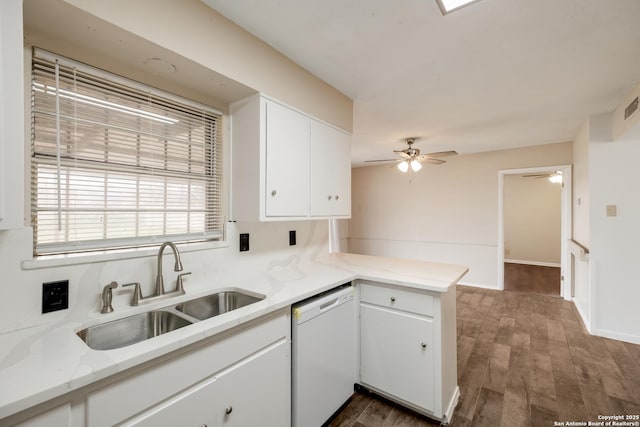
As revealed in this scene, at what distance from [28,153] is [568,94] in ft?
12.5

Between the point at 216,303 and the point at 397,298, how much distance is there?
1155mm

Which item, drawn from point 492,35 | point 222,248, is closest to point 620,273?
point 492,35

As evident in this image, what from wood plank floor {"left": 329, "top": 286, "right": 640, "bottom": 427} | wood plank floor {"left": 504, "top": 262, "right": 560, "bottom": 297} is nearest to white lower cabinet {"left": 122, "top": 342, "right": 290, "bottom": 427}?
wood plank floor {"left": 329, "top": 286, "right": 640, "bottom": 427}

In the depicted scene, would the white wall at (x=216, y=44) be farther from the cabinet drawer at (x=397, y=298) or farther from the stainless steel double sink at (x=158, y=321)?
the cabinet drawer at (x=397, y=298)

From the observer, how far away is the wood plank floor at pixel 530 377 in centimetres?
188

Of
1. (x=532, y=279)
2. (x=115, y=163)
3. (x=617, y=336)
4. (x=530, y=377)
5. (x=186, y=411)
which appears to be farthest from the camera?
(x=532, y=279)

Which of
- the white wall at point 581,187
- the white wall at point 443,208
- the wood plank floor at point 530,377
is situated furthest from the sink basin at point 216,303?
the white wall at point 443,208

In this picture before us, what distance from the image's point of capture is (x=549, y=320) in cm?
345

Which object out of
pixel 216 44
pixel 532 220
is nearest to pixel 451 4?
pixel 216 44

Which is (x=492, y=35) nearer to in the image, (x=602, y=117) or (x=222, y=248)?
(x=222, y=248)

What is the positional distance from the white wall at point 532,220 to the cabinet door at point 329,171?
6197 mm

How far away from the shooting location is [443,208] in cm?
522

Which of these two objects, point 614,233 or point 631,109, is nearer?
point 631,109

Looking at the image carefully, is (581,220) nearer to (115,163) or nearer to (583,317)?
(583,317)
